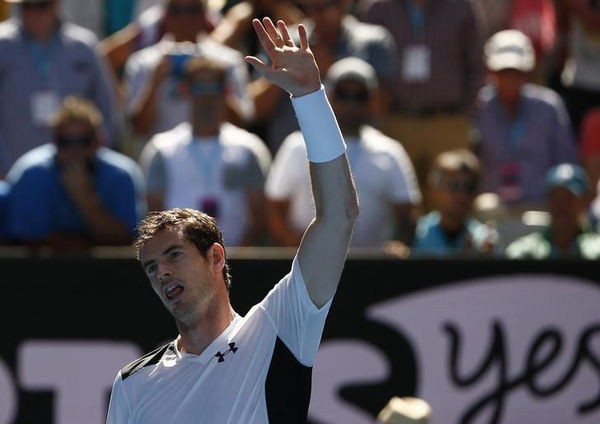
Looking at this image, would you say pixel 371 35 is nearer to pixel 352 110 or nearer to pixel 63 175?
pixel 352 110

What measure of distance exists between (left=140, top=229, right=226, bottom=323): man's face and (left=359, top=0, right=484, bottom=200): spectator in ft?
20.4

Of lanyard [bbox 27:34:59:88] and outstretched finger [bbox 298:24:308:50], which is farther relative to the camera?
lanyard [bbox 27:34:59:88]

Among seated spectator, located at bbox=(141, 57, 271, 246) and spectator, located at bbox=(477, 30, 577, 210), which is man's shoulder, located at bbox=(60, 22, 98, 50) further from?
spectator, located at bbox=(477, 30, 577, 210)

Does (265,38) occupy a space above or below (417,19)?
below

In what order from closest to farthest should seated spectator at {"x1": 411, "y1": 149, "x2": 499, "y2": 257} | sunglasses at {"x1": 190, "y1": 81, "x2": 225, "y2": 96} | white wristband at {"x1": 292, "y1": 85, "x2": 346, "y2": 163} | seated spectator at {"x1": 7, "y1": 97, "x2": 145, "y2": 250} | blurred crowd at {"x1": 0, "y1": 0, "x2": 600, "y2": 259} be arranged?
white wristband at {"x1": 292, "y1": 85, "x2": 346, "y2": 163} < seated spectator at {"x1": 7, "y1": 97, "x2": 145, "y2": 250} < blurred crowd at {"x1": 0, "y1": 0, "x2": 600, "y2": 259} < seated spectator at {"x1": 411, "y1": 149, "x2": 499, "y2": 257} < sunglasses at {"x1": 190, "y1": 81, "x2": 225, "y2": 96}

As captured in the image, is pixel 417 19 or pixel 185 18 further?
pixel 417 19

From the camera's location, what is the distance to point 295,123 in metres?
9.45

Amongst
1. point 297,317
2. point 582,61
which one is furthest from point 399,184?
point 297,317

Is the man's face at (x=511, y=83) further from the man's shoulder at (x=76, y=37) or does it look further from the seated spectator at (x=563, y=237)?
the man's shoulder at (x=76, y=37)

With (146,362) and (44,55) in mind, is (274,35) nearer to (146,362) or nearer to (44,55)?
(146,362)

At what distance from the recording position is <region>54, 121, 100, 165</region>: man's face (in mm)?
7629

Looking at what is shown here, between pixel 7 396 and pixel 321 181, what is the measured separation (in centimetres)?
399

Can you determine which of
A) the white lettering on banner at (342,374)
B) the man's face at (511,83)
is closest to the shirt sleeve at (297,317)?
the white lettering on banner at (342,374)

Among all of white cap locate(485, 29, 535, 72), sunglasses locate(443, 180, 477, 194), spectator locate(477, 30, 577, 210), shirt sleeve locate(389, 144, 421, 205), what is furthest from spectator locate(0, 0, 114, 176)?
white cap locate(485, 29, 535, 72)
